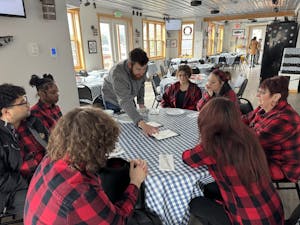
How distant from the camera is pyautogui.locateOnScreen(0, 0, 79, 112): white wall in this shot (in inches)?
95.3

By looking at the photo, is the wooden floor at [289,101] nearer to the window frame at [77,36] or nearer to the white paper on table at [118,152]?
the white paper on table at [118,152]

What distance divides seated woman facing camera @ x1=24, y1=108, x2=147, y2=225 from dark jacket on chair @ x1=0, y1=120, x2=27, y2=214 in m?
0.63

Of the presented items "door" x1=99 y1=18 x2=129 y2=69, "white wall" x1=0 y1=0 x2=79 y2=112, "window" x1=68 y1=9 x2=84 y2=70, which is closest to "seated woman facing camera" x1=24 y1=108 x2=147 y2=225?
"white wall" x1=0 y1=0 x2=79 y2=112

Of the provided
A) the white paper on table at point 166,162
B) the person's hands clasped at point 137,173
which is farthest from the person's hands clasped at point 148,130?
the person's hands clasped at point 137,173

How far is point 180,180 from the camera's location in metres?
1.16

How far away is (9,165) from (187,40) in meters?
10.9

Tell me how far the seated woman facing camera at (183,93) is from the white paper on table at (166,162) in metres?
1.41

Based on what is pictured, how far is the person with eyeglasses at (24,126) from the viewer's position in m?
1.38

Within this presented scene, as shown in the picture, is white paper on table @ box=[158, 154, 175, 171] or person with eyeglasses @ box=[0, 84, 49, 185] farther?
person with eyeglasses @ box=[0, 84, 49, 185]

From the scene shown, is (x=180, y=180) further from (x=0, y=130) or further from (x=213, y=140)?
(x=0, y=130)

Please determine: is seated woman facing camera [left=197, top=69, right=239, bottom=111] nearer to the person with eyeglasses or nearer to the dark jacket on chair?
the person with eyeglasses

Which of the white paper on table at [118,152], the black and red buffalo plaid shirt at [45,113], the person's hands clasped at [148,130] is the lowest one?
the white paper on table at [118,152]

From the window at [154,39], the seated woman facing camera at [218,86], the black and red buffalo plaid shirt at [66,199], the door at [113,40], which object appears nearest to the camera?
the black and red buffalo plaid shirt at [66,199]

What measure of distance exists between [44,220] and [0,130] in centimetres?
84
